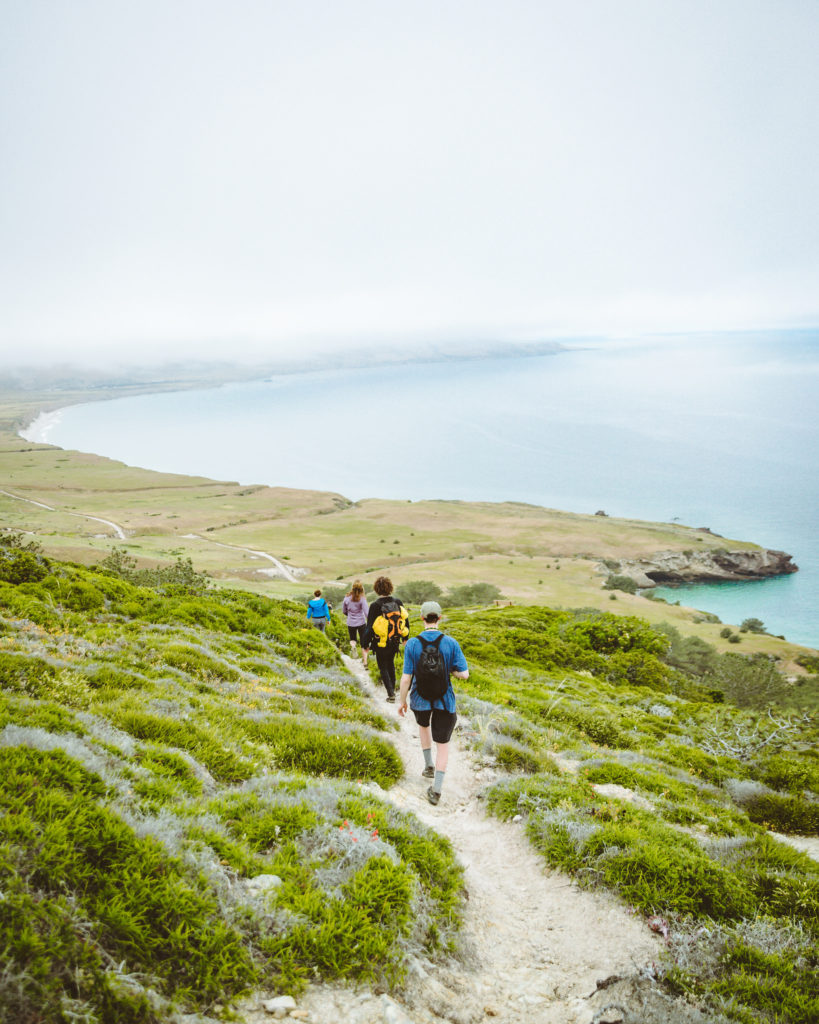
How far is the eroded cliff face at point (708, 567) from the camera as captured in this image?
102312 mm

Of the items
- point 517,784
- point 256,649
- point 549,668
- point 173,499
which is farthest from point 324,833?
point 173,499

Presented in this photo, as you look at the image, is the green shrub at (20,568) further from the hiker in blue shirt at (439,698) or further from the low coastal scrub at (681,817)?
the low coastal scrub at (681,817)

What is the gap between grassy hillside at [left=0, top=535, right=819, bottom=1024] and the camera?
12.1 ft

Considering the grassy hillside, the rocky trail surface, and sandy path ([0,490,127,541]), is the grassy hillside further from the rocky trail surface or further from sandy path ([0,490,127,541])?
sandy path ([0,490,127,541])

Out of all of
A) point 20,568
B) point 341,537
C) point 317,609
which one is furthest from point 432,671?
point 341,537

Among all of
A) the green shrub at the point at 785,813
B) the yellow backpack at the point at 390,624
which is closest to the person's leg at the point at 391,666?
the yellow backpack at the point at 390,624

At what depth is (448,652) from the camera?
802 cm

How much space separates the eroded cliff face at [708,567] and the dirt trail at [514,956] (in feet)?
332

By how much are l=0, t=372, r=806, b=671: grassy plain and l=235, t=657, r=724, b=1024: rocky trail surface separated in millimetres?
54840

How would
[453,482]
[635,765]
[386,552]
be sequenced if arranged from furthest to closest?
[453,482] < [386,552] < [635,765]

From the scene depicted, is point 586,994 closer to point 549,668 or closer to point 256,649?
point 256,649

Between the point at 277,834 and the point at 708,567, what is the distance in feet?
383

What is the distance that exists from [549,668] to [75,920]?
23.2 meters

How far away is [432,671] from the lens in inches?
311
